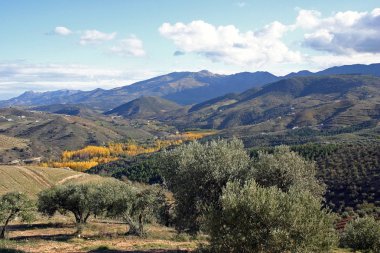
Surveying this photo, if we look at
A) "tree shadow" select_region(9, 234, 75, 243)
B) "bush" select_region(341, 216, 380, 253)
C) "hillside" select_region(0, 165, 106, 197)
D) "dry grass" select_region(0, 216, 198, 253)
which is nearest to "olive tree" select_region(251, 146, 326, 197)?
"dry grass" select_region(0, 216, 198, 253)

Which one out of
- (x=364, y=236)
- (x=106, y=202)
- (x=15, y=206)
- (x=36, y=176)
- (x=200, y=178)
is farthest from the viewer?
(x=36, y=176)

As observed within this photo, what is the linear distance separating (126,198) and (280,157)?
1039 inches

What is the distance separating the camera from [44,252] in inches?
1506

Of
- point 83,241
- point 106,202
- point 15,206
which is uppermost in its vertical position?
point 15,206

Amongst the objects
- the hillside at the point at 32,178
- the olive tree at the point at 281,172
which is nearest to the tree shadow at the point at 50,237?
the olive tree at the point at 281,172

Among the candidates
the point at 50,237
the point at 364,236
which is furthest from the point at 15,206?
the point at 364,236

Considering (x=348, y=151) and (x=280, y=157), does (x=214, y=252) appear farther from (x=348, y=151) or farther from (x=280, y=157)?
(x=348, y=151)

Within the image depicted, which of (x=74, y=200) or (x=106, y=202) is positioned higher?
(x=74, y=200)

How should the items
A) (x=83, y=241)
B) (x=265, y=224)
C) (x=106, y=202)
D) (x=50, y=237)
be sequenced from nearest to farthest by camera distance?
(x=265, y=224) < (x=83, y=241) < (x=50, y=237) < (x=106, y=202)

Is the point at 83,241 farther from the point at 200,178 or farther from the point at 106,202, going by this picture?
the point at 200,178

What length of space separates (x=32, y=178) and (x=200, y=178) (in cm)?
11887

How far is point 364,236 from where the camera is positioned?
4791 centimetres

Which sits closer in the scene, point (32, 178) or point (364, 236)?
point (364, 236)

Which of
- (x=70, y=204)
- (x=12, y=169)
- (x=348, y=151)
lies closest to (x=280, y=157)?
(x=70, y=204)
